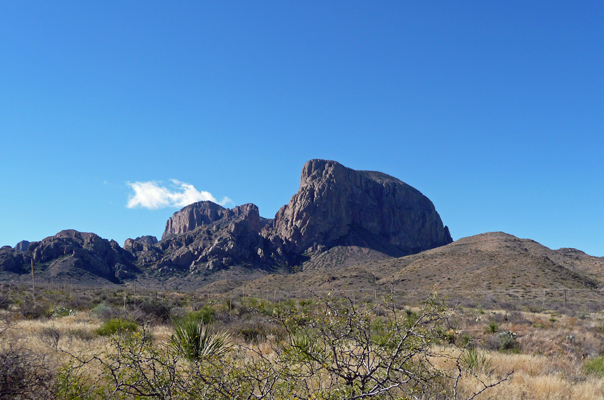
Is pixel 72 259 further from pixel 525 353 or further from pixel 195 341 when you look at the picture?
pixel 525 353

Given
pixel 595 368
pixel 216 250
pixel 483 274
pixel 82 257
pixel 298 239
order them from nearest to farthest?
pixel 595 368 < pixel 483 274 < pixel 82 257 < pixel 216 250 < pixel 298 239

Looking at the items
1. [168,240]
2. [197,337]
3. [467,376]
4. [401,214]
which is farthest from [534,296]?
[401,214]

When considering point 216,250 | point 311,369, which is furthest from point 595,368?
point 216,250

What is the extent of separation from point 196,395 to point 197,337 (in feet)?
19.5

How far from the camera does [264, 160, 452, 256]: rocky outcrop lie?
14575cm

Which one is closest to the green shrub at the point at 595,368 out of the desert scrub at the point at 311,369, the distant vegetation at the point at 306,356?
the distant vegetation at the point at 306,356

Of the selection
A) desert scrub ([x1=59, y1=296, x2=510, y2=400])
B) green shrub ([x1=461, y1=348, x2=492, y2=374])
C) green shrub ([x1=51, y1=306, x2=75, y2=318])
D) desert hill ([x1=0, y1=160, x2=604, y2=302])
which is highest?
desert hill ([x1=0, y1=160, x2=604, y2=302])

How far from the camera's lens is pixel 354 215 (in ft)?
516

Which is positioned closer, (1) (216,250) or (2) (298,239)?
(1) (216,250)

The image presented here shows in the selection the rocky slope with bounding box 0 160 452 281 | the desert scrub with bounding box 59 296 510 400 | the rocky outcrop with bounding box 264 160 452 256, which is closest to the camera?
the desert scrub with bounding box 59 296 510 400

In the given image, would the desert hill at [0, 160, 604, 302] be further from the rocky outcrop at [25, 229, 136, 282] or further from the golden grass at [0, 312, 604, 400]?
the golden grass at [0, 312, 604, 400]

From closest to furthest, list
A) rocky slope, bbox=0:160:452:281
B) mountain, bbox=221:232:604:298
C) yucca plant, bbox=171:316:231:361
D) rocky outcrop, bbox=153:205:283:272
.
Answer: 1. yucca plant, bbox=171:316:231:361
2. mountain, bbox=221:232:604:298
3. rocky slope, bbox=0:160:452:281
4. rocky outcrop, bbox=153:205:283:272

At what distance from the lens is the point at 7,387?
→ 4883 mm

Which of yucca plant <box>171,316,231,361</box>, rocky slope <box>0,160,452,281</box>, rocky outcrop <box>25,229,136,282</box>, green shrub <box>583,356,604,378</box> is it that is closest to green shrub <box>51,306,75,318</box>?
yucca plant <box>171,316,231,361</box>
